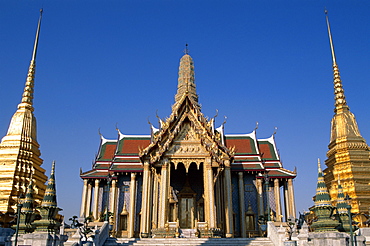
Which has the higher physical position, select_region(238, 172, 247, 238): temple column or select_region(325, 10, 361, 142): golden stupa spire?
select_region(325, 10, 361, 142): golden stupa spire

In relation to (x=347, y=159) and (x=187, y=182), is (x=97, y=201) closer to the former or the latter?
(x=187, y=182)

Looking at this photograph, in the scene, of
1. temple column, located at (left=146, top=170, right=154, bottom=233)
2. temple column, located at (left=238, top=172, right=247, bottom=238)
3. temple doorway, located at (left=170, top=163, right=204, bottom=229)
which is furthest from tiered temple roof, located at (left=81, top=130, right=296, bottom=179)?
temple column, located at (left=146, top=170, right=154, bottom=233)

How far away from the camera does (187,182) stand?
25281 millimetres

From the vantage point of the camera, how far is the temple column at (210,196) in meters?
20.9

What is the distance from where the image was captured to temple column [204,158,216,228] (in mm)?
20939

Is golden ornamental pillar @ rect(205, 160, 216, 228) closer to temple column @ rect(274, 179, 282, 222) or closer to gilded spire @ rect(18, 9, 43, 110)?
temple column @ rect(274, 179, 282, 222)

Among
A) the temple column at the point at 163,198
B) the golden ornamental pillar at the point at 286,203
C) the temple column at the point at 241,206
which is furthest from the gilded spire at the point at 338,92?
the temple column at the point at 163,198

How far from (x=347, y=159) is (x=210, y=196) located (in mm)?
11255

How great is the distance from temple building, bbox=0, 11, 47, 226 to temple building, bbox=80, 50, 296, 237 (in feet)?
11.5

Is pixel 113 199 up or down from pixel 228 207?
up

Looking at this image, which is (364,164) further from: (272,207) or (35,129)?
(35,129)

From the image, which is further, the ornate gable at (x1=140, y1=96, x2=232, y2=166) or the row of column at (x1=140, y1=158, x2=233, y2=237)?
the ornate gable at (x1=140, y1=96, x2=232, y2=166)

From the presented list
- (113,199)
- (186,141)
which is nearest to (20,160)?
(113,199)

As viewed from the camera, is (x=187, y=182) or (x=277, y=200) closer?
(x=187, y=182)
